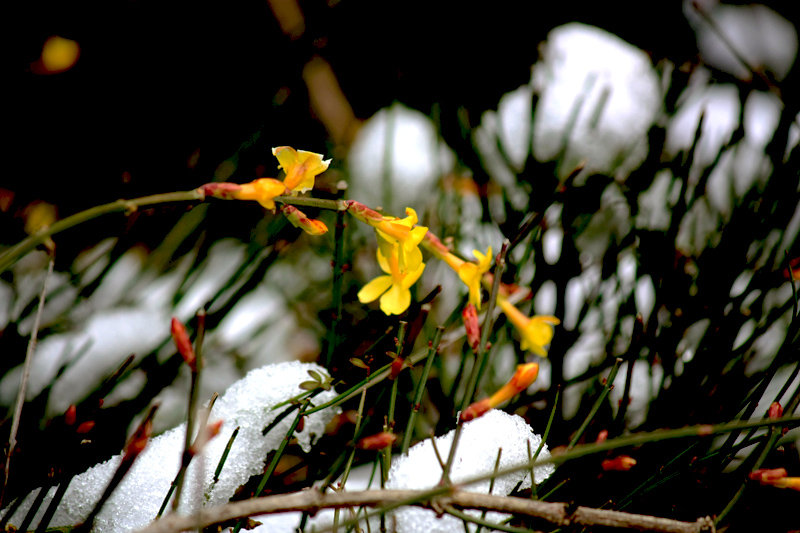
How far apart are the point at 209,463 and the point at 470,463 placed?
1.06 ft

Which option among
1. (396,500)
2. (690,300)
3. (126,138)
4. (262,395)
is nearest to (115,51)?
(126,138)

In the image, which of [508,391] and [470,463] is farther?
[470,463]

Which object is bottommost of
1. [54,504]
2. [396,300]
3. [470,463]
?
[470,463]

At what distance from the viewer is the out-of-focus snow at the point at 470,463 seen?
554 mm

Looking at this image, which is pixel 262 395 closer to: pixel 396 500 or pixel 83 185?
pixel 396 500

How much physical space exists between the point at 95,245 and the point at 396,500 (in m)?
0.75

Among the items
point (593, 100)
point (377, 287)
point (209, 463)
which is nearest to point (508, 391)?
point (377, 287)

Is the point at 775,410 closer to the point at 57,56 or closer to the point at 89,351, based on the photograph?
the point at 89,351

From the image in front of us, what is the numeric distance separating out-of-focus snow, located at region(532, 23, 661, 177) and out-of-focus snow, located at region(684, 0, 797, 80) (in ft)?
0.45

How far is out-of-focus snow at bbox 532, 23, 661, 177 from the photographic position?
3.32ft

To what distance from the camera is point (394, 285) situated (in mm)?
507

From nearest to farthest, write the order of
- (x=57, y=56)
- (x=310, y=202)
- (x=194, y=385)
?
(x=194, y=385) → (x=310, y=202) → (x=57, y=56)

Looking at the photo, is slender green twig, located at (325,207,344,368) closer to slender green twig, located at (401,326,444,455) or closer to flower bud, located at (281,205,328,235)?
flower bud, located at (281,205,328,235)

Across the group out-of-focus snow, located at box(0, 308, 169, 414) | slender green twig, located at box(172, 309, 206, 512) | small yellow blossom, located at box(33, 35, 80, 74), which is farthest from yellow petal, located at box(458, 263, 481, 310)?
small yellow blossom, located at box(33, 35, 80, 74)
